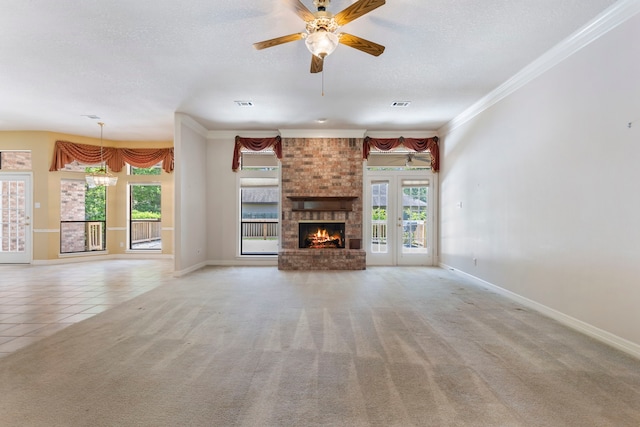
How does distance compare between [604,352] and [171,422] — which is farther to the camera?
[604,352]

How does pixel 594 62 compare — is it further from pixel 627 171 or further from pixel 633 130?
pixel 627 171

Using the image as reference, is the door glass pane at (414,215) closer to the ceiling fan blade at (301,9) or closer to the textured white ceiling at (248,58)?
the textured white ceiling at (248,58)

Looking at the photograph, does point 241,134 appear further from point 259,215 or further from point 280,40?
point 280,40

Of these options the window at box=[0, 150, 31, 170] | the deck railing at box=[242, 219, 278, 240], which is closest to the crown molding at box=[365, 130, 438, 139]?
the deck railing at box=[242, 219, 278, 240]

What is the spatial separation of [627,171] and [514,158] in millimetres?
1692

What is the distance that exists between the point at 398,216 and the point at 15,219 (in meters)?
9.17

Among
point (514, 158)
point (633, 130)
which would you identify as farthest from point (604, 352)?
point (514, 158)

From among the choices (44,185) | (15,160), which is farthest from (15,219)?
(15,160)

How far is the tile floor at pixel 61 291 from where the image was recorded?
3.41 metres

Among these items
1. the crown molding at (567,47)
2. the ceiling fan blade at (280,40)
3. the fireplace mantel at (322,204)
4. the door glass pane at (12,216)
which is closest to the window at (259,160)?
the fireplace mantel at (322,204)

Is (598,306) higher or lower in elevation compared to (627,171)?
lower

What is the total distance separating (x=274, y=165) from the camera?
7586 millimetres

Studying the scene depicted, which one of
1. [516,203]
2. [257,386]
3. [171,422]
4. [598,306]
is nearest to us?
[171,422]

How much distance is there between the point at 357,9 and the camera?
249 centimetres
